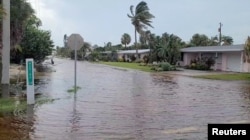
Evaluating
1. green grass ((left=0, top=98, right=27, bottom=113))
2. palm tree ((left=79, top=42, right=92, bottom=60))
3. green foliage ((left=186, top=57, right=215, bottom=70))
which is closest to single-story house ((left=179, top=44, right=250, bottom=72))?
green foliage ((left=186, top=57, right=215, bottom=70))

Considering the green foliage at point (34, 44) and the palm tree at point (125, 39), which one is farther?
the palm tree at point (125, 39)

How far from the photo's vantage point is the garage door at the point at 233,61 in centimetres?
4300

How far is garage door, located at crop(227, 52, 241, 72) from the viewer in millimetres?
43000

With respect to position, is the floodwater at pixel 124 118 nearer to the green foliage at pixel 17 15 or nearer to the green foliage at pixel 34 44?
the green foliage at pixel 17 15

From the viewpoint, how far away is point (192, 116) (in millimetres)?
12078

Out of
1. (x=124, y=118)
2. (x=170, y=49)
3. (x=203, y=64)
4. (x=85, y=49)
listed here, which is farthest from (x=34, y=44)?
(x=85, y=49)

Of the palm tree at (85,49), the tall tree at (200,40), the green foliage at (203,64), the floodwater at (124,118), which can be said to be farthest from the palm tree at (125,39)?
the floodwater at (124,118)

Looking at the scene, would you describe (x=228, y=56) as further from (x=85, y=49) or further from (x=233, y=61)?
(x=85, y=49)

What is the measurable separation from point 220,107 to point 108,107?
4.20 metres

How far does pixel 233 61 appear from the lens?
44094mm

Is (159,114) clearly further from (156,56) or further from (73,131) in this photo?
(156,56)

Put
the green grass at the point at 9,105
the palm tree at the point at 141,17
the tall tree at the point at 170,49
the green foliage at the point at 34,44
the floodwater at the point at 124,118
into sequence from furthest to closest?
the palm tree at the point at 141,17
the tall tree at the point at 170,49
the green foliage at the point at 34,44
the green grass at the point at 9,105
the floodwater at the point at 124,118

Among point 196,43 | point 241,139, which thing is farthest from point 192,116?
point 196,43

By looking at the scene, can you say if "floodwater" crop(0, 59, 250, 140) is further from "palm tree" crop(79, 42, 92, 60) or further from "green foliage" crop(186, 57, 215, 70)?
"palm tree" crop(79, 42, 92, 60)
